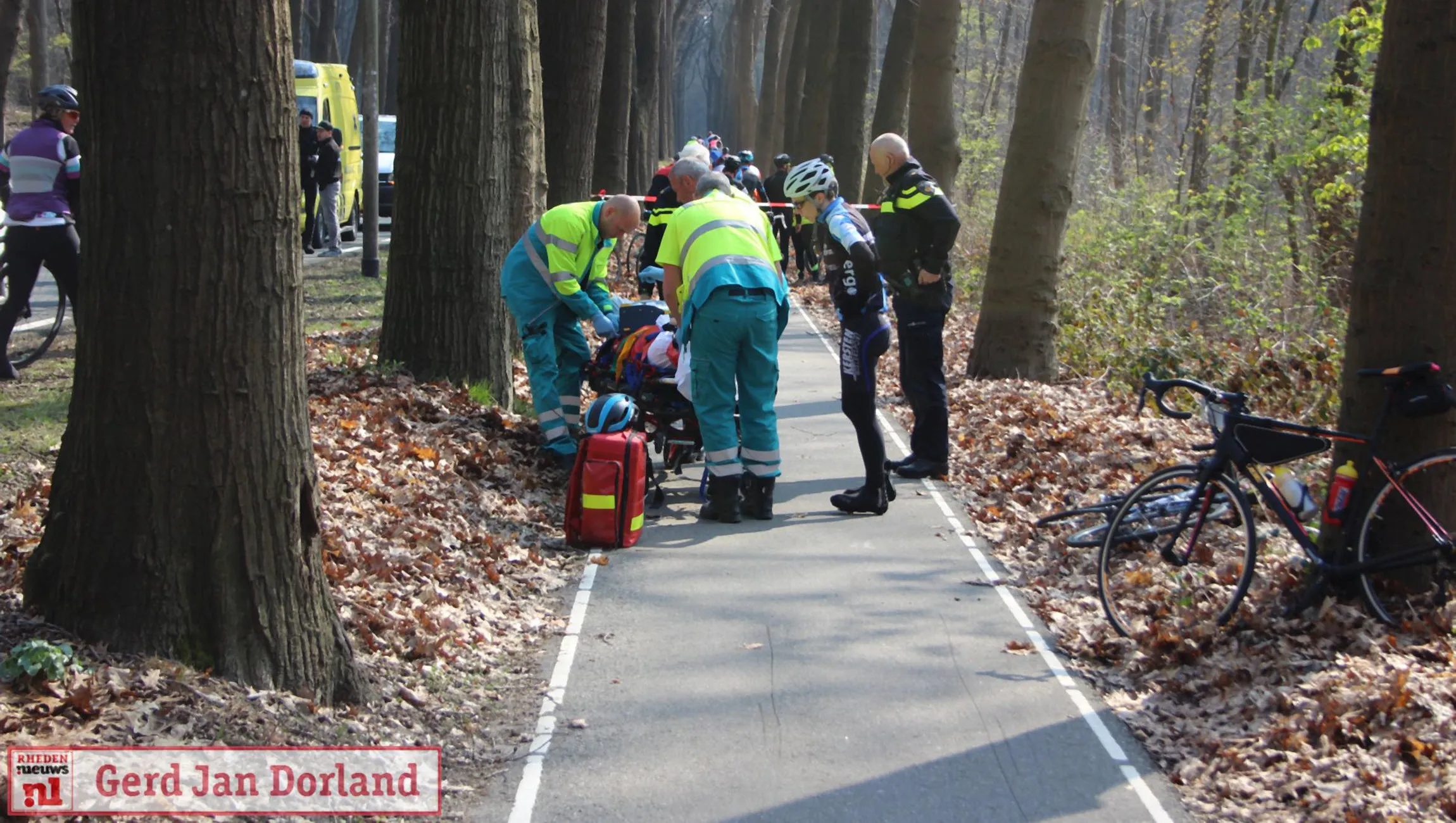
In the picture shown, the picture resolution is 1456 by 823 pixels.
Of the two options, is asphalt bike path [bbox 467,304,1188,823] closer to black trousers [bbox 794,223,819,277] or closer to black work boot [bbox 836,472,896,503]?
black work boot [bbox 836,472,896,503]

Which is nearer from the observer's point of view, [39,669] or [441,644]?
[39,669]

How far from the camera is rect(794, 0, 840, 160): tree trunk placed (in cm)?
2825

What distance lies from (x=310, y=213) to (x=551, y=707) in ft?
57.6

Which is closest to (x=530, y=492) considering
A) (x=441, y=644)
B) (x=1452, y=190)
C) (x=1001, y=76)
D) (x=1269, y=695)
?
(x=441, y=644)

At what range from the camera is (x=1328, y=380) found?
38.0 feet

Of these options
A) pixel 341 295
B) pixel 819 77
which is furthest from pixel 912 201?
pixel 819 77

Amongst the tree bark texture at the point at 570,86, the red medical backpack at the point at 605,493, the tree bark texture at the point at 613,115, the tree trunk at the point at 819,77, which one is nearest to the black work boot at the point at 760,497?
the red medical backpack at the point at 605,493

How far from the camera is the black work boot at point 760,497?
880 cm

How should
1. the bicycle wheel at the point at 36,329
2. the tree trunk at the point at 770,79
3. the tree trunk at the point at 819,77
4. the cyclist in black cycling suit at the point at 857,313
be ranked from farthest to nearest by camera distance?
1. the tree trunk at the point at 770,79
2. the tree trunk at the point at 819,77
3. the bicycle wheel at the point at 36,329
4. the cyclist in black cycling suit at the point at 857,313

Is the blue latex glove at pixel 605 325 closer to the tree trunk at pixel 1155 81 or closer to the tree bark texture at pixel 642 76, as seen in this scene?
the tree bark texture at pixel 642 76

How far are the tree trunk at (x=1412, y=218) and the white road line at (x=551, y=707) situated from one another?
149 inches

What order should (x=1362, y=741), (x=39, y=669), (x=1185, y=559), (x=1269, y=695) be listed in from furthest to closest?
(x=1185, y=559) → (x=1269, y=695) → (x=1362, y=741) → (x=39, y=669)

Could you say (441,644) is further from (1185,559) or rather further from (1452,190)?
(1452,190)

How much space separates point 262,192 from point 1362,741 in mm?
4584
